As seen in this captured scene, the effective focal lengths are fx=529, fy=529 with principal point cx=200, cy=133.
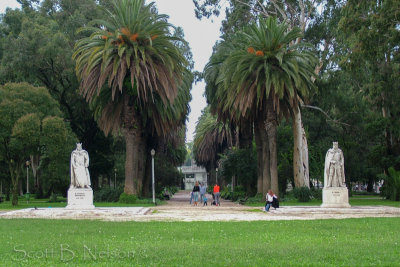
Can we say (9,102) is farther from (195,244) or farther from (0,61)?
(195,244)

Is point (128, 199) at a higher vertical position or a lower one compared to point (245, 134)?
lower

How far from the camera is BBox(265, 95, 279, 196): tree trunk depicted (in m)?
34.6

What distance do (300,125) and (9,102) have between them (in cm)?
2092

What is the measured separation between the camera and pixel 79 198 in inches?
1035

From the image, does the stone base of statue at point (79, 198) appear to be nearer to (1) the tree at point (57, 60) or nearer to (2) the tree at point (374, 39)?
(2) the tree at point (374, 39)

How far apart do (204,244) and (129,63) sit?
71.7ft

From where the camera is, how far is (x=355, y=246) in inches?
466

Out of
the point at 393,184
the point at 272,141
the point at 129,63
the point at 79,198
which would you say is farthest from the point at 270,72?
the point at 79,198

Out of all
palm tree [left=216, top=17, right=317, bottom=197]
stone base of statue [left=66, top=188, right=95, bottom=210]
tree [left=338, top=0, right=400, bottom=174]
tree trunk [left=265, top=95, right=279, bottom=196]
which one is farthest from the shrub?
stone base of statue [left=66, top=188, right=95, bottom=210]

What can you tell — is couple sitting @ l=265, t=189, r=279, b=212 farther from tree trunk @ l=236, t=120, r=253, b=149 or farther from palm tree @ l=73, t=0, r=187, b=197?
tree trunk @ l=236, t=120, r=253, b=149

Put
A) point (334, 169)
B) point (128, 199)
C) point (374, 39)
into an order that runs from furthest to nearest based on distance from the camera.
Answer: point (128, 199)
point (374, 39)
point (334, 169)

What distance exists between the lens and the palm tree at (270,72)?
1277 inches

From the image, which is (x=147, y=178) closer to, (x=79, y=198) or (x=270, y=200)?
(x=79, y=198)

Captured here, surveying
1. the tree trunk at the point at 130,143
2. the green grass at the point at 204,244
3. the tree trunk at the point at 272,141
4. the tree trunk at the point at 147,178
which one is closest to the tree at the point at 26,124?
the tree trunk at the point at 130,143
